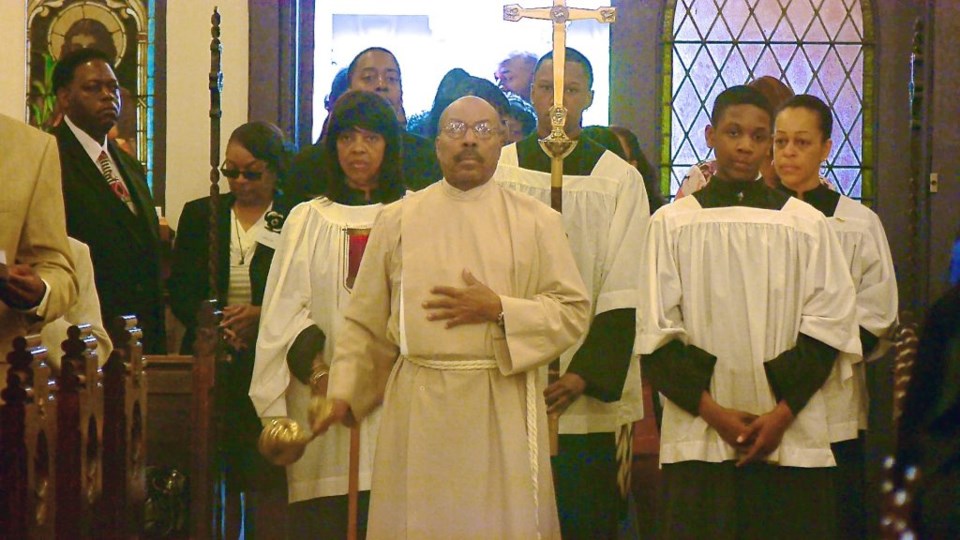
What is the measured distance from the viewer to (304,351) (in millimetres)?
5754

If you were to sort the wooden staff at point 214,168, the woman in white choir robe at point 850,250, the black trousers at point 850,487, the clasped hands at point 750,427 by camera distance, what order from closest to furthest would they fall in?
the clasped hands at point 750,427 → the black trousers at point 850,487 → the woman in white choir robe at point 850,250 → the wooden staff at point 214,168

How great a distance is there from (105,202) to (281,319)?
1347 mm

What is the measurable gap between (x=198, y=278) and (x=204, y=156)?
5.08 ft

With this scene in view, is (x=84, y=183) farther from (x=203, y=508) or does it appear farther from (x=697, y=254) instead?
(x=697, y=254)

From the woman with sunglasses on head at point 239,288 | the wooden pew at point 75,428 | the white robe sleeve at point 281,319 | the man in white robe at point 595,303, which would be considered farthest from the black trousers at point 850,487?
the wooden pew at point 75,428

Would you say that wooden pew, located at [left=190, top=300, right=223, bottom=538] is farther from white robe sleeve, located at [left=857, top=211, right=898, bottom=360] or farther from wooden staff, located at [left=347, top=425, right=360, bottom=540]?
white robe sleeve, located at [left=857, top=211, right=898, bottom=360]

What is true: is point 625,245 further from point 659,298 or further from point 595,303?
point 659,298

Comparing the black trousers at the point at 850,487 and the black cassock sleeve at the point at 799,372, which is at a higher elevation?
the black cassock sleeve at the point at 799,372

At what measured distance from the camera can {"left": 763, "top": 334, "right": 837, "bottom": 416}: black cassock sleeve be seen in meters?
5.24

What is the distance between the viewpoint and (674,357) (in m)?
5.34

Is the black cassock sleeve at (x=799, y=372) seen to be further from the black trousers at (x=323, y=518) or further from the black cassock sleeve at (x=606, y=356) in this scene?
the black trousers at (x=323, y=518)

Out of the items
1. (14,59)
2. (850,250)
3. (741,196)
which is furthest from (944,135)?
(14,59)

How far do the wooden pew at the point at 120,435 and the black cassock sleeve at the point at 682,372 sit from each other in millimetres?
1916

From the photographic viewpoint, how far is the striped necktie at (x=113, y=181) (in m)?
6.67
